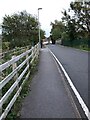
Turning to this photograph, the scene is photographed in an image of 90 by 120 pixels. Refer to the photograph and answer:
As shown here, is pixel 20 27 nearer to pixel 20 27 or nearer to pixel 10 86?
pixel 20 27

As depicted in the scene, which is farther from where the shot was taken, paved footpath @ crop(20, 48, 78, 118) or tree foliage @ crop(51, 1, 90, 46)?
tree foliage @ crop(51, 1, 90, 46)

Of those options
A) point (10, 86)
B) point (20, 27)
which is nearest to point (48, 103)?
point (10, 86)

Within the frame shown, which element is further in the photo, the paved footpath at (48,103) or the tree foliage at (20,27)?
the tree foliage at (20,27)

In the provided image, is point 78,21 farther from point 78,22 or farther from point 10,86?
point 10,86

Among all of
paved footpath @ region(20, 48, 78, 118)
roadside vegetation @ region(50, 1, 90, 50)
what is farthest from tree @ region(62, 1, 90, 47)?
paved footpath @ region(20, 48, 78, 118)

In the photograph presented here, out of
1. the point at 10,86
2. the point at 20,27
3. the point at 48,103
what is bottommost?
the point at 48,103

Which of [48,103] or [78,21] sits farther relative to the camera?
[78,21]

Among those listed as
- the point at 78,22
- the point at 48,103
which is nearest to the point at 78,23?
the point at 78,22

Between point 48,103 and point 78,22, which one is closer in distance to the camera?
point 48,103

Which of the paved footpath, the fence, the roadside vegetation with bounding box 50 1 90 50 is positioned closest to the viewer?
the fence

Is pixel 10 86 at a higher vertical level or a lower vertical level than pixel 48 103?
higher

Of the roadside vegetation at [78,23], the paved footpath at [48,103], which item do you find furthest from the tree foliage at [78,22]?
the paved footpath at [48,103]

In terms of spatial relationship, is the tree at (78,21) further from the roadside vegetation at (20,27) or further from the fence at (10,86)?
the fence at (10,86)

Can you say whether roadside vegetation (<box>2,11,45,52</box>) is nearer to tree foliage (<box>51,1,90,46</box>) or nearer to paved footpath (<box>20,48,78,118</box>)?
tree foliage (<box>51,1,90,46</box>)
